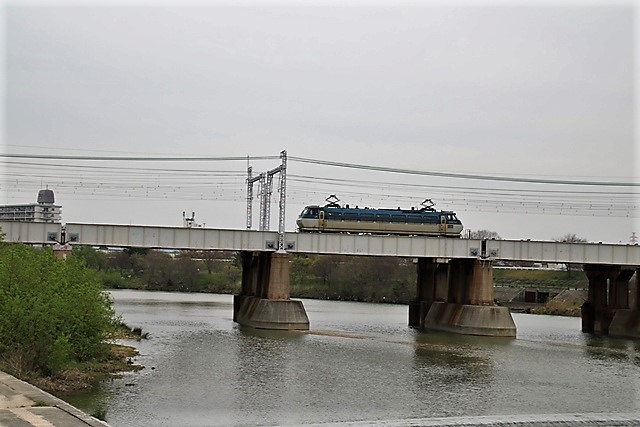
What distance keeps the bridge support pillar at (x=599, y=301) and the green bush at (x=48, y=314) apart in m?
48.0

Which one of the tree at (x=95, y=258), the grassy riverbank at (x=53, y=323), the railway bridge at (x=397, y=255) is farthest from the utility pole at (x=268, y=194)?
the tree at (x=95, y=258)

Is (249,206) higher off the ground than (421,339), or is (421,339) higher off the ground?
(249,206)

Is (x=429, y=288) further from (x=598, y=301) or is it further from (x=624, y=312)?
(x=624, y=312)

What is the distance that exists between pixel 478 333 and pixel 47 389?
129ft

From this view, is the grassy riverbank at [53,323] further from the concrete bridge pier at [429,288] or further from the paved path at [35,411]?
the concrete bridge pier at [429,288]

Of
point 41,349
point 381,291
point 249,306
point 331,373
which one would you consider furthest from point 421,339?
point 381,291

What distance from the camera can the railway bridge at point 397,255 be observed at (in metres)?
59.8

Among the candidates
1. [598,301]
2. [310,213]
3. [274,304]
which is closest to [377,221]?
[310,213]

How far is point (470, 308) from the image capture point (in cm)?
6412

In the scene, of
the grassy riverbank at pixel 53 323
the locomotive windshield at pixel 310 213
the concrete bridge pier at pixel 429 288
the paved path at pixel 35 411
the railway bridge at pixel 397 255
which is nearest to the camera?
the paved path at pixel 35 411

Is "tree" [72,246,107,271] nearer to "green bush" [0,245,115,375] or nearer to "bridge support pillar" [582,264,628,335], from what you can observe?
"bridge support pillar" [582,264,628,335]

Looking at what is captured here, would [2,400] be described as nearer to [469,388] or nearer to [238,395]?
[238,395]

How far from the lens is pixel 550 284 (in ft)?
427

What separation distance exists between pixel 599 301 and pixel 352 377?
4392 cm
